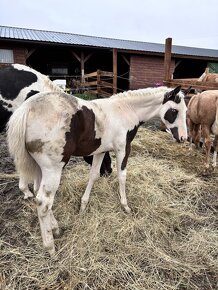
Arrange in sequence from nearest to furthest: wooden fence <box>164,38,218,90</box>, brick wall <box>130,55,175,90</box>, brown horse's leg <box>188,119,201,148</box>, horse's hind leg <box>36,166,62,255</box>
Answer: horse's hind leg <box>36,166,62,255</box>
brown horse's leg <box>188,119,201,148</box>
wooden fence <box>164,38,218,90</box>
brick wall <box>130,55,175,90</box>

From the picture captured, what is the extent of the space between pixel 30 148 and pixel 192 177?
2867mm

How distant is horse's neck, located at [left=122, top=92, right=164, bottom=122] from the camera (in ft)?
9.26

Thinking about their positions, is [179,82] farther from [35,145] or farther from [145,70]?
[145,70]

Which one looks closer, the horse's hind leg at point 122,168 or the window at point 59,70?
the horse's hind leg at point 122,168

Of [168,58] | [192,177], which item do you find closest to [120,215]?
[192,177]

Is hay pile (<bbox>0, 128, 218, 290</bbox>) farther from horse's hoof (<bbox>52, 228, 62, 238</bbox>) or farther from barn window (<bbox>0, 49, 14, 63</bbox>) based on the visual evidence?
barn window (<bbox>0, 49, 14, 63</bbox>)

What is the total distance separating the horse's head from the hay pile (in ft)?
3.09

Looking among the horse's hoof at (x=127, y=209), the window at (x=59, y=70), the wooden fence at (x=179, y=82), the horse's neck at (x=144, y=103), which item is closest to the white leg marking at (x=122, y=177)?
the horse's hoof at (x=127, y=209)

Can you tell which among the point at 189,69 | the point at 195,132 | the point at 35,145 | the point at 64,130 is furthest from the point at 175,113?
the point at 189,69

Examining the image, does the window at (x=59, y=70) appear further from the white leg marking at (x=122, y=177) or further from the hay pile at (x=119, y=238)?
the white leg marking at (x=122, y=177)

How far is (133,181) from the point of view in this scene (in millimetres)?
3607

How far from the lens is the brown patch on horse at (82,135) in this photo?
2053mm

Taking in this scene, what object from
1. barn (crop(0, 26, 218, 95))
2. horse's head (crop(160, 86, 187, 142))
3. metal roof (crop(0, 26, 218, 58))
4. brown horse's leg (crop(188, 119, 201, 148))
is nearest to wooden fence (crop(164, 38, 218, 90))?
brown horse's leg (crop(188, 119, 201, 148))

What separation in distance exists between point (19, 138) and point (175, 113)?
181cm
